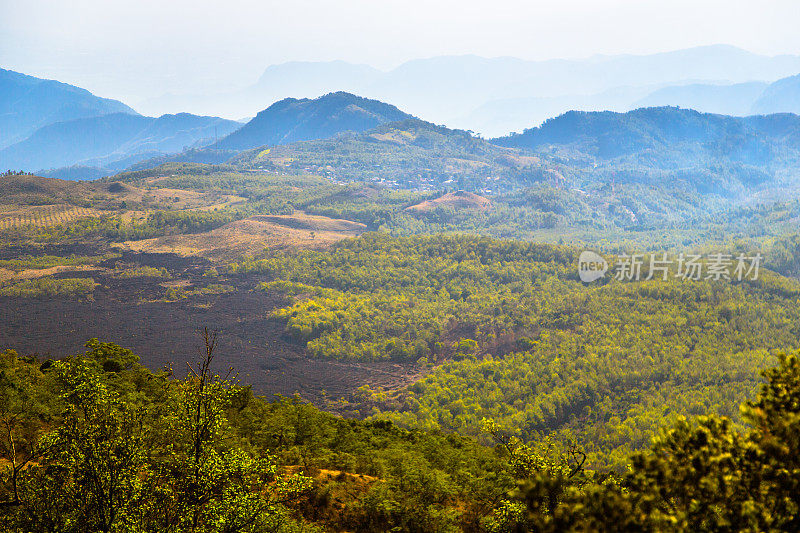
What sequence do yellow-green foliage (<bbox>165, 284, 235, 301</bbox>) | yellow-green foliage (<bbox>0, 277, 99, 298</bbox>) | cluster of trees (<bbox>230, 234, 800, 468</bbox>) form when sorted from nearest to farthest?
cluster of trees (<bbox>230, 234, 800, 468</bbox>) < yellow-green foliage (<bbox>0, 277, 99, 298</bbox>) < yellow-green foliage (<bbox>165, 284, 235, 301</bbox>)

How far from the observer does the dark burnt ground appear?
211 feet

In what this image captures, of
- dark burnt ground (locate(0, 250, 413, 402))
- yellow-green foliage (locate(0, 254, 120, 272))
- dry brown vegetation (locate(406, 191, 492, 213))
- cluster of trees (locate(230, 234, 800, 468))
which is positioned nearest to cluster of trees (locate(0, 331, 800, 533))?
cluster of trees (locate(230, 234, 800, 468))

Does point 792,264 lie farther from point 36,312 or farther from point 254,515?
point 36,312

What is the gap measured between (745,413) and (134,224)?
143988 mm

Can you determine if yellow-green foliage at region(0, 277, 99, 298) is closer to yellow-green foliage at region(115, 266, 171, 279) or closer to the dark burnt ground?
the dark burnt ground

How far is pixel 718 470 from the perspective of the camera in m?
6.78

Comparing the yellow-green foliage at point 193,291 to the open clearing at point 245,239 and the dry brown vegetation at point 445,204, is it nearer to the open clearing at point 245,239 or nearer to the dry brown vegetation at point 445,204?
the open clearing at point 245,239

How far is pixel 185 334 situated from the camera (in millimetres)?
74625

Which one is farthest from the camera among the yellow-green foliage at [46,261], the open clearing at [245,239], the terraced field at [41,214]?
the open clearing at [245,239]

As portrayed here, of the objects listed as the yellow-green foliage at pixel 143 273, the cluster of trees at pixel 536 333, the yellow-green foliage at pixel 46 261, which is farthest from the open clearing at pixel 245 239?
the yellow-green foliage at pixel 143 273

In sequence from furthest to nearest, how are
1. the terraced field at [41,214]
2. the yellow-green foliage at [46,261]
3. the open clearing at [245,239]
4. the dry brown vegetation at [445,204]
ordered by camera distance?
the dry brown vegetation at [445,204], the open clearing at [245,239], the terraced field at [41,214], the yellow-green foliage at [46,261]

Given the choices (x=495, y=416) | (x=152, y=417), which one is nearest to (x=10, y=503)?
(x=152, y=417)

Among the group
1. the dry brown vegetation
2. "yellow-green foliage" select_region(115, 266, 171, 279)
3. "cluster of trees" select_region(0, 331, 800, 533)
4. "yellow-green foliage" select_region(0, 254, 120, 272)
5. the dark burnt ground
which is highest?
the dry brown vegetation

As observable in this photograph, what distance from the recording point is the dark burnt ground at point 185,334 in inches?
2532
